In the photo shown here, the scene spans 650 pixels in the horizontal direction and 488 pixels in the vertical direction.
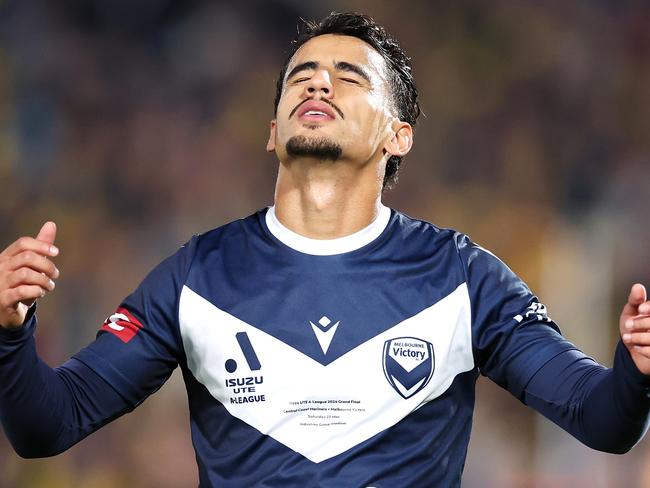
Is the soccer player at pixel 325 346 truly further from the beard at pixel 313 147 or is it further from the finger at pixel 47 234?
the finger at pixel 47 234

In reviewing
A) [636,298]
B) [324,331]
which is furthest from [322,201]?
[636,298]

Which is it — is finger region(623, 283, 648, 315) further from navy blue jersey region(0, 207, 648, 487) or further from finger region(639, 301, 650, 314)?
navy blue jersey region(0, 207, 648, 487)

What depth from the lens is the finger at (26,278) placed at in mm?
2006

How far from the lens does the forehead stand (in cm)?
288

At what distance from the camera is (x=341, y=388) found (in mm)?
2486

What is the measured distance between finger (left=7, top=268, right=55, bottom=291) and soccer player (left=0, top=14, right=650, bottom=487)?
9.7 inches

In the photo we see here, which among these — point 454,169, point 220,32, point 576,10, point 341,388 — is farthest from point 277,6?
point 341,388

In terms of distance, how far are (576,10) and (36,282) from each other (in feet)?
16.2

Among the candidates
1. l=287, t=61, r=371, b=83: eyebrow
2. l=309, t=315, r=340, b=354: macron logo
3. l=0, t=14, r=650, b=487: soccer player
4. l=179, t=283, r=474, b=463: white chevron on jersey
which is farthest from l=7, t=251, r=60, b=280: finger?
l=287, t=61, r=371, b=83: eyebrow

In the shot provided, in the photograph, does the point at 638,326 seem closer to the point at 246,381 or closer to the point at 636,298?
the point at 636,298

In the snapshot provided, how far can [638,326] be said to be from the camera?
200 centimetres

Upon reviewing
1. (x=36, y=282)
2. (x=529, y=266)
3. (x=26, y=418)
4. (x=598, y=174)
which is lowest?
(x=26, y=418)

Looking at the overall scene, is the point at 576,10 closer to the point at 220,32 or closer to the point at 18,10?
the point at 220,32

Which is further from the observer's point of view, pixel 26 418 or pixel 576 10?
pixel 576 10
